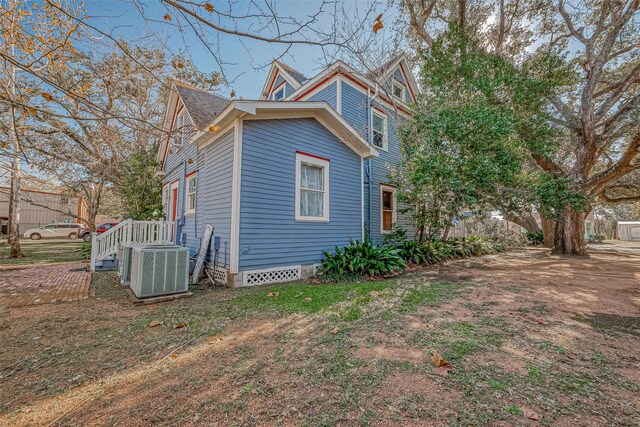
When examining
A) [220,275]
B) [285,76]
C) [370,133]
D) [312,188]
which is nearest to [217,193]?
[220,275]

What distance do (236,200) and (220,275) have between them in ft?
5.84

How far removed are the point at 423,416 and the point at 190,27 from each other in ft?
13.6

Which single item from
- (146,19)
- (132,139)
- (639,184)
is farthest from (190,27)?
(639,184)

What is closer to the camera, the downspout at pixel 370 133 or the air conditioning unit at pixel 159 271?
the air conditioning unit at pixel 159 271

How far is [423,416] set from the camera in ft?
5.74

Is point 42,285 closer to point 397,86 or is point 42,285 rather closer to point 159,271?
point 159,271

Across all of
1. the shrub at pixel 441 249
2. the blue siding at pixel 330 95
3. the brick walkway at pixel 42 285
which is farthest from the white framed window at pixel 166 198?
the shrub at pixel 441 249

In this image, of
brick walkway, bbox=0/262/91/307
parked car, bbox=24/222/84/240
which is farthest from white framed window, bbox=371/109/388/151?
parked car, bbox=24/222/84/240

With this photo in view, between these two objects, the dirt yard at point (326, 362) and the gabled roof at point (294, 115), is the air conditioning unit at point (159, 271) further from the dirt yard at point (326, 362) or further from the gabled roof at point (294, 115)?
the gabled roof at point (294, 115)

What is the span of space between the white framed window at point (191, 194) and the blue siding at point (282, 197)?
10.2 ft

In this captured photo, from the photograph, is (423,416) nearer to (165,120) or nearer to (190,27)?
(190,27)

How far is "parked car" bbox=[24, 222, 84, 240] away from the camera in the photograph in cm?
2184

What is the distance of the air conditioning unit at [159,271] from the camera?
454 cm

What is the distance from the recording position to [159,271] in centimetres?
470
